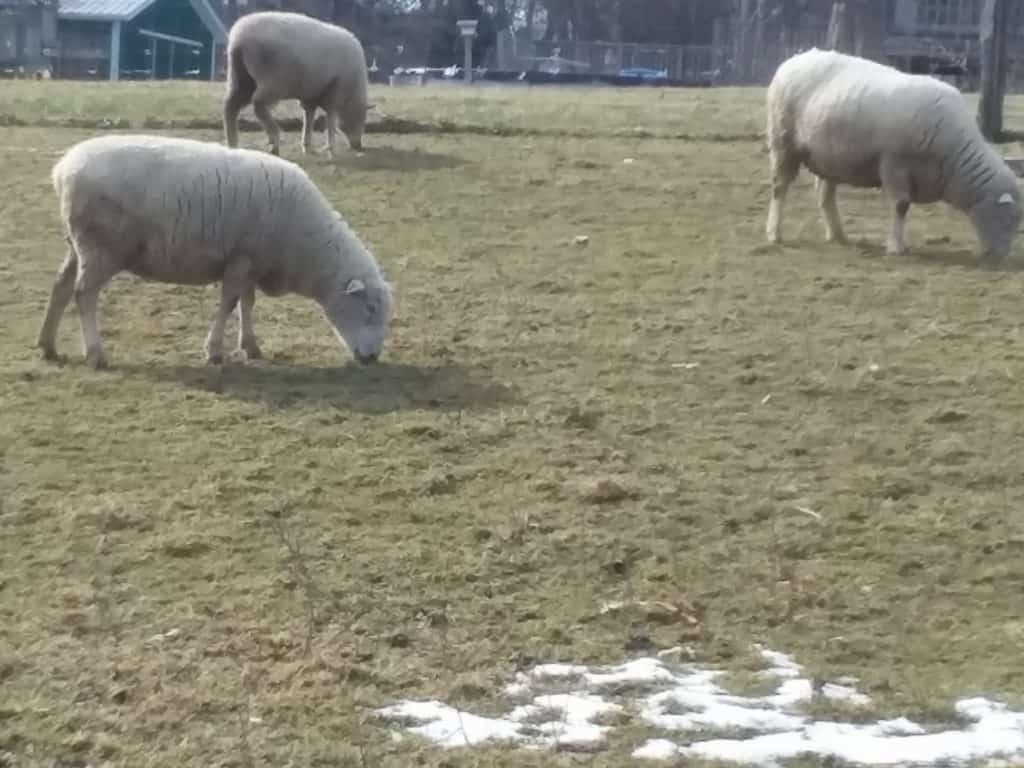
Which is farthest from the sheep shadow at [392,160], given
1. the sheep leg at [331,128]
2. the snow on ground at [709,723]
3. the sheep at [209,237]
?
the snow on ground at [709,723]

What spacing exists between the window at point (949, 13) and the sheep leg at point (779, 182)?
44.8 metres

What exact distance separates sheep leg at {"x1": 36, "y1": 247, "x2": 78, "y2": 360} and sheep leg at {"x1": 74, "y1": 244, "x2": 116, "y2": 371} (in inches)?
4.5

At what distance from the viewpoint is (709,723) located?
485 centimetres

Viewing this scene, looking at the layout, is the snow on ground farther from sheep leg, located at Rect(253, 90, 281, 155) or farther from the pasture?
sheep leg, located at Rect(253, 90, 281, 155)

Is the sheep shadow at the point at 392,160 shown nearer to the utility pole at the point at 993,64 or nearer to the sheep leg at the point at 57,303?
the utility pole at the point at 993,64

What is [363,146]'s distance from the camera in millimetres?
19047

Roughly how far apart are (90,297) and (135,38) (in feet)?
166

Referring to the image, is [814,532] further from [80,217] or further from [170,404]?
[80,217]

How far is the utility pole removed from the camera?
19156 mm

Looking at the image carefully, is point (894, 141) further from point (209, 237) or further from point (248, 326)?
point (209, 237)

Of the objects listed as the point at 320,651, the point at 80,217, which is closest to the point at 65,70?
the point at 80,217

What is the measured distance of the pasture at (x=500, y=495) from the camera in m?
5.12

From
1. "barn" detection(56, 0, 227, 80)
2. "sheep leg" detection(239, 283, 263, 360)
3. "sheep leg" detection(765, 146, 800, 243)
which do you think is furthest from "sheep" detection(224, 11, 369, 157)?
"barn" detection(56, 0, 227, 80)

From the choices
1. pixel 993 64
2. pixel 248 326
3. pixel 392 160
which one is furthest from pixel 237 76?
pixel 248 326
